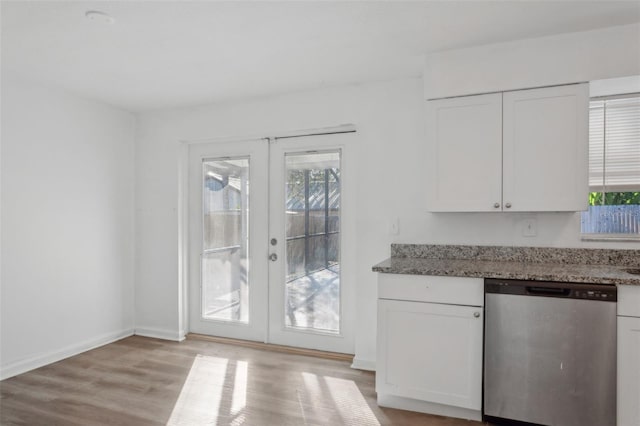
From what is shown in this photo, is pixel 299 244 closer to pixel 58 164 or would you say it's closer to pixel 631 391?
pixel 58 164

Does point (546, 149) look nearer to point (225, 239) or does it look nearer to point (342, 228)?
point (342, 228)

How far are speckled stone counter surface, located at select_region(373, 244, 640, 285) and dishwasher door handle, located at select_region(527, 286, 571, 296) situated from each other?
53 mm

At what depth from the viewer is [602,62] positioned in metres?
2.30

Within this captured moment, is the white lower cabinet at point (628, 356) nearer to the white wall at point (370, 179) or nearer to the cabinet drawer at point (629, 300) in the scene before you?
the cabinet drawer at point (629, 300)

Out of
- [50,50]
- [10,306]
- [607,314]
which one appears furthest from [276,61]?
[10,306]

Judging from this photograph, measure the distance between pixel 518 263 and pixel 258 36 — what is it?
231 centimetres

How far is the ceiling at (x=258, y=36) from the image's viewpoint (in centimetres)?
203

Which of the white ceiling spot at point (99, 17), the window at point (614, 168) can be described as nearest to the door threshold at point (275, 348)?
the window at point (614, 168)

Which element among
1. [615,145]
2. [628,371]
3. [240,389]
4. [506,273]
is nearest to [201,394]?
[240,389]

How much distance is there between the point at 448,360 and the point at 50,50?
330 centimetres

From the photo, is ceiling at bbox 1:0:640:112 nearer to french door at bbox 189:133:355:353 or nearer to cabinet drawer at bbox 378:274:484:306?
french door at bbox 189:133:355:353

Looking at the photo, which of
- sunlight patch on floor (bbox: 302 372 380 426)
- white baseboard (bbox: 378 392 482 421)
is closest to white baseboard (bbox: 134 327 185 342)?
sunlight patch on floor (bbox: 302 372 380 426)

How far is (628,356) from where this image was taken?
1995 millimetres

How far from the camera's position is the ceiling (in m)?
2.03
